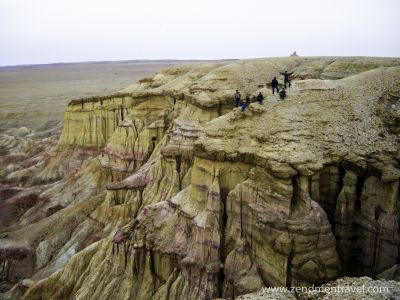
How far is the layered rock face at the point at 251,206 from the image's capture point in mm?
17938

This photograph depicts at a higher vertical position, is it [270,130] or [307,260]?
[270,130]

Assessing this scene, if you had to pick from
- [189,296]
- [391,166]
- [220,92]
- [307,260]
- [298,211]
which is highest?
[220,92]

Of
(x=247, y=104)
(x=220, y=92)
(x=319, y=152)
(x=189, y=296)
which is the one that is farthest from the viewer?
(x=220, y=92)

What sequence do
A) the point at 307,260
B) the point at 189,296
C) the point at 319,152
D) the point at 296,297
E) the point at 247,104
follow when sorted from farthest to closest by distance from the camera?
the point at 247,104 < the point at 189,296 < the point at 319,152 < the point at 307,260 < the point at 296,297

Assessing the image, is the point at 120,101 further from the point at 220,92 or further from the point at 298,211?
the point at 298,211

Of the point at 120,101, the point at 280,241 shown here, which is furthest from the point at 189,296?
the point at 120,101

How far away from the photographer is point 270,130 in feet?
67.7

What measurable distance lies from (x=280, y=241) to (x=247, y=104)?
9.07 meters

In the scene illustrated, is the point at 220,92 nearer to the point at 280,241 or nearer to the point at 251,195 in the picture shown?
the point at 251,195

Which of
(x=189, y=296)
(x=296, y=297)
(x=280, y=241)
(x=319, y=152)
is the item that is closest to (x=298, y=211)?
(x=280, y=241)

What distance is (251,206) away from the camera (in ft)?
63.6

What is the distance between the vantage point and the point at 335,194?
1916cm

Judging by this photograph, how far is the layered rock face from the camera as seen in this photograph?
17938 millimetres

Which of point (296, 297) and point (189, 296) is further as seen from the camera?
point (189, 296)
